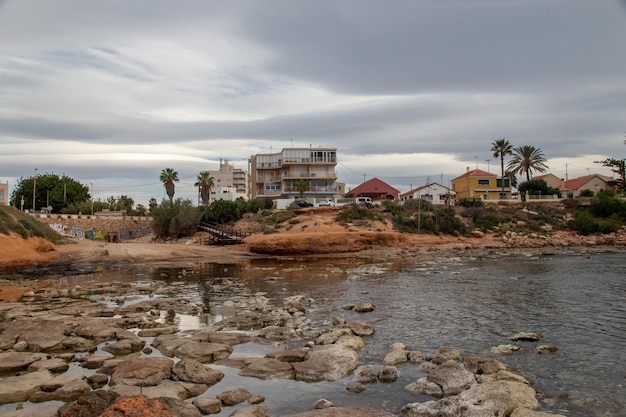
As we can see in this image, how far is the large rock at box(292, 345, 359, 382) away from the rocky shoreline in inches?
1.0

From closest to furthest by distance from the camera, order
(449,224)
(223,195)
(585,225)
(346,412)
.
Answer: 1. (346,412)
2. (449,224)
3. (585,225)
4. (223,195)

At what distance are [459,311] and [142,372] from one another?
488 inches

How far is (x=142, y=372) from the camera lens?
10414mm

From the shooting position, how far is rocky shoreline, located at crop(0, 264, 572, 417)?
8.66m

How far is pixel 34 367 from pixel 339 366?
7294mm

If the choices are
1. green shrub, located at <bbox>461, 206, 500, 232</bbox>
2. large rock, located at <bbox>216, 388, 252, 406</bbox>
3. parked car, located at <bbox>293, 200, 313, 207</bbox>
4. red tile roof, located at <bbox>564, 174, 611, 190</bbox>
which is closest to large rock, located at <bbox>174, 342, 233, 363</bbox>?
large rock, located at <bbox>216, 388, 252, 406</bbox>

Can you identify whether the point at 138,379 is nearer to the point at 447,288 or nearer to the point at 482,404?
the point at 482,404

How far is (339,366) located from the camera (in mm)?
11188

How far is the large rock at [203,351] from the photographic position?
480 inches

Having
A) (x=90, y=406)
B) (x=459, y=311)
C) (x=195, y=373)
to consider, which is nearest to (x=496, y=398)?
(x=195, y=373)

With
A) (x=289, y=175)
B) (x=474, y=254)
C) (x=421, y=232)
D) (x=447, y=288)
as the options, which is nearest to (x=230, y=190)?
(x=289, y=175)

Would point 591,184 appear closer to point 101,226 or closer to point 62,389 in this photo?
point 101,226

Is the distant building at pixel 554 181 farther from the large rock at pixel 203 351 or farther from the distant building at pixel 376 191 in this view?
the large rock at pixel 203 351

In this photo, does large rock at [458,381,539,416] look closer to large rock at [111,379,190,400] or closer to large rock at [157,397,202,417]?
large rock at [157,397,202,417]
